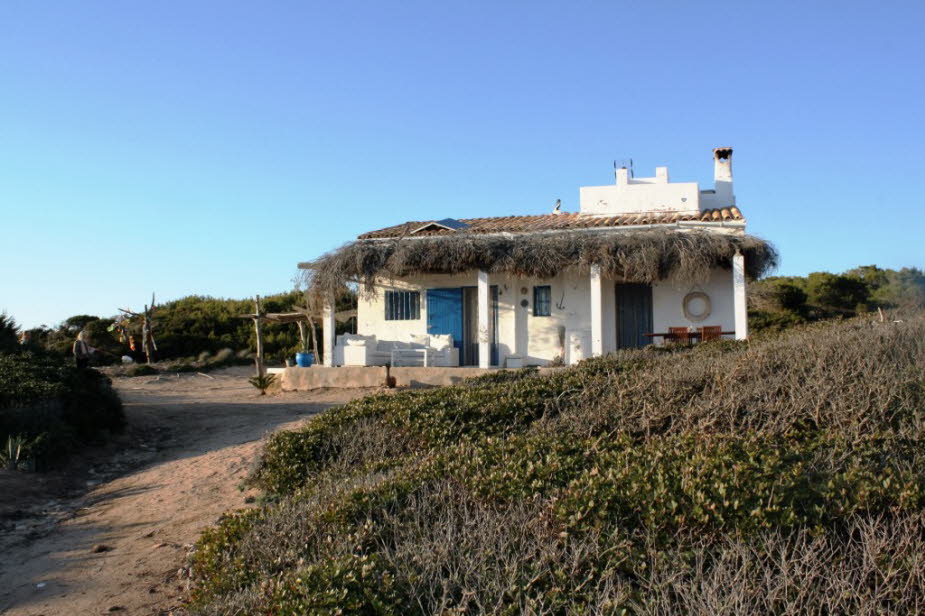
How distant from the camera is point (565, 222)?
16.6 meters

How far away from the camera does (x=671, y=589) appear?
3539 millimetres

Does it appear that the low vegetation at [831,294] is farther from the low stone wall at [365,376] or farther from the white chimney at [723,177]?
the low stone wall at [365,376]

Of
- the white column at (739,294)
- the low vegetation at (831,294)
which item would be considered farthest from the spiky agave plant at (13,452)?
the low vegetation at (831,294)

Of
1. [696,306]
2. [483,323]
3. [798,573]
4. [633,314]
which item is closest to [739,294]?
[696,306]

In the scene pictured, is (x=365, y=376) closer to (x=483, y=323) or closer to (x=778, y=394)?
(x=483, y=323)

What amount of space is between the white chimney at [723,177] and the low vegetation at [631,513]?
11.4 meters

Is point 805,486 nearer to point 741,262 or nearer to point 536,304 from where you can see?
point 741,262

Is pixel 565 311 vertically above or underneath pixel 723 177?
underneath

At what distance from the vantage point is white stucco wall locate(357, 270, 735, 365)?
14.9 metres

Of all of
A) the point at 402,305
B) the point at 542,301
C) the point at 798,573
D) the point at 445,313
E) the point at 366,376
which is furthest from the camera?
the point at 402,305

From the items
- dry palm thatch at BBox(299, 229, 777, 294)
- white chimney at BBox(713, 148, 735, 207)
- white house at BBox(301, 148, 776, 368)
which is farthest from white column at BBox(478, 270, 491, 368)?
white chimney at BBox(713, 148, 735, 207)

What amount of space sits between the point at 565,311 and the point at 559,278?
2.31 ft

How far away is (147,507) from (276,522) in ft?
10.3

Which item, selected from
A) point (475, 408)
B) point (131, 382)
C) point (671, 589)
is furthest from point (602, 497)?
point (131, 382)
